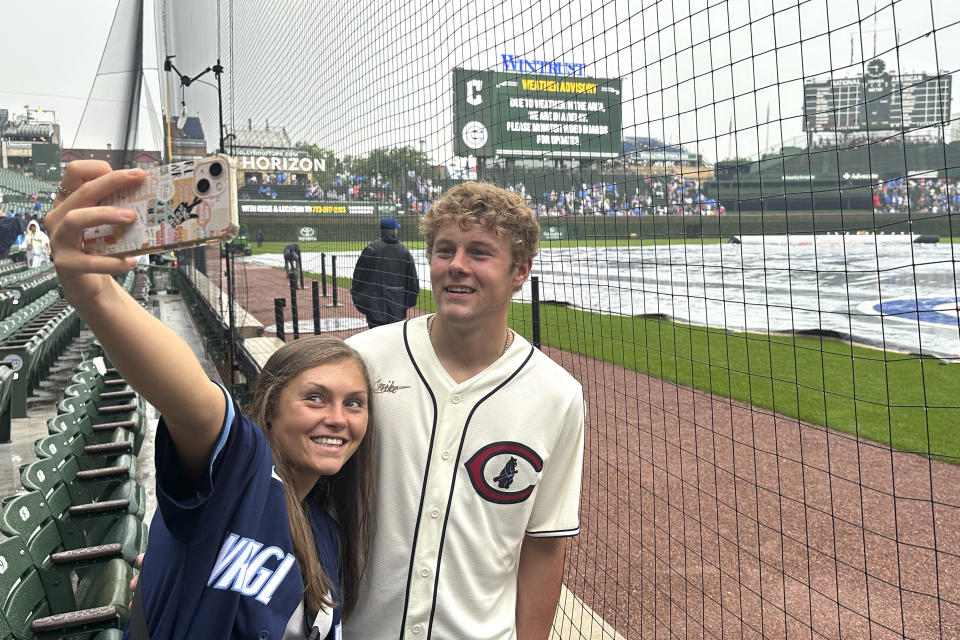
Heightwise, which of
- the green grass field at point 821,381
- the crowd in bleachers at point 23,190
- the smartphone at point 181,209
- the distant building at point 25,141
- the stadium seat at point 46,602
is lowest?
the green grass field at point 821,381

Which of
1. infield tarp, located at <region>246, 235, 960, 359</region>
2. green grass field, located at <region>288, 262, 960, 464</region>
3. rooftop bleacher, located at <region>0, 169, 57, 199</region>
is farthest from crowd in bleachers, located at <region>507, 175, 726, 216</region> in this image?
rooftop bleacher, located at <region>0, 169, 57, 199</region>

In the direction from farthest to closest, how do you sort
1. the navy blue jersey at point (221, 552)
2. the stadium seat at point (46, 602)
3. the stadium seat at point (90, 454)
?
the stadium seat at point (90, 454)
the stadium seat at point (46, 602)
the navy blue jersey at point (221, 552)

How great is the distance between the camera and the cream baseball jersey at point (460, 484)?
1365mm

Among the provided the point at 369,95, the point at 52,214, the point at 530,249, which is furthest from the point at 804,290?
the point at 52,214

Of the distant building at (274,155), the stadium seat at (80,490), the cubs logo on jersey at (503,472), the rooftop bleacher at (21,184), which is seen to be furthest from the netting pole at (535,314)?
the rooftop bleacher at (21,184)

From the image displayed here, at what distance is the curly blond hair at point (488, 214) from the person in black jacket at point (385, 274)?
157 inches

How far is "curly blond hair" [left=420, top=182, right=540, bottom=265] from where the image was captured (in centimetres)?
147

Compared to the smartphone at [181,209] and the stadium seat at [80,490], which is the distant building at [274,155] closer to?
the stadium seat at [80,490]

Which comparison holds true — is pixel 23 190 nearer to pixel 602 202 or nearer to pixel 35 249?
pixel 35 249

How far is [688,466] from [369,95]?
11.4ft

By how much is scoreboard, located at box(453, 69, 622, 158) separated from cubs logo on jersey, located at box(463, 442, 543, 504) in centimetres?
178

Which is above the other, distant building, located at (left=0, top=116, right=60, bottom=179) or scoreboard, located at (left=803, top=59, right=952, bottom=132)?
distant building, located at (left=0, top=116, right=60, bottom=179)

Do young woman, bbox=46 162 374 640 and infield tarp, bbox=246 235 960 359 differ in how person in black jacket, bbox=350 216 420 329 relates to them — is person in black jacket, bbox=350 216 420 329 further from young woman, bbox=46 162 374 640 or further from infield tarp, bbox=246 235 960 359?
young woman, bbox=46 162 374 640

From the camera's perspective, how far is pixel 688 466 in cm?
523
